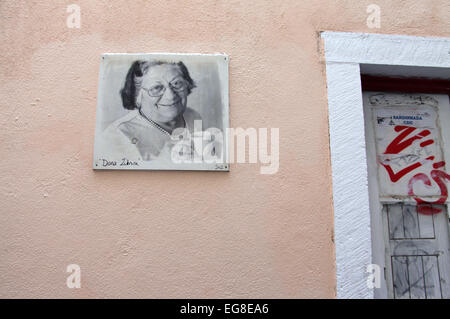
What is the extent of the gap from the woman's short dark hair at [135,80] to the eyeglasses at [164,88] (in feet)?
0.11

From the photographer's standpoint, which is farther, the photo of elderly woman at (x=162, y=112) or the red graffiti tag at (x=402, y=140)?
the red graffiti tag at (x=402, y=140)

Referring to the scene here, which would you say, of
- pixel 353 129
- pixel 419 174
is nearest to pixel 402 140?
pixel 419 174

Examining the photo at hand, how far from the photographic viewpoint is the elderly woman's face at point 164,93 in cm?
182

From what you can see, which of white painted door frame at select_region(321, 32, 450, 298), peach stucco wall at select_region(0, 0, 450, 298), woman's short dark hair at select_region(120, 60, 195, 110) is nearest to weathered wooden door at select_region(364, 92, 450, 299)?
white painted door frame at select_region(321, 32, 450, 298)

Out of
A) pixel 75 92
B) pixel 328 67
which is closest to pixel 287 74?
pixel 328 67

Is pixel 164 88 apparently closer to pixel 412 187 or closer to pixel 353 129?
pixel 353 129

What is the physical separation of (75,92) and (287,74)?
4.27 ft

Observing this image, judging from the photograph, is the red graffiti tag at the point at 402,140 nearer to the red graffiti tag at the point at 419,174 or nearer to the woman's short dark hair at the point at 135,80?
the red graffiti tag at the point at 419,174

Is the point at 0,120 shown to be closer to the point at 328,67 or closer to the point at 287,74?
the point at 287,74

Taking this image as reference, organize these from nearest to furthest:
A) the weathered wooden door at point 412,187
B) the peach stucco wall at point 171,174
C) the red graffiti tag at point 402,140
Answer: the peach stucco wall at point 171,174
the weathered wooden door at point 412,187
the red graffiti tag at point 402,140

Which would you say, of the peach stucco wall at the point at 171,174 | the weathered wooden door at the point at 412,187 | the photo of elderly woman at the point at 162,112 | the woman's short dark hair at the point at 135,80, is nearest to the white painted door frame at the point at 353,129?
the peach stucco wall at the point at 171,174

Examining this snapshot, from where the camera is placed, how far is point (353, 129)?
→ 184 centimetres

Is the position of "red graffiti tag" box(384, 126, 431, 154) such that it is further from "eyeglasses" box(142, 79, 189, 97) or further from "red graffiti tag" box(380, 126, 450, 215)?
"eyeglasses" box(142, 79, 189, 97)

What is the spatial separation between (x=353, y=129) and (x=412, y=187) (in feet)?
2.07
